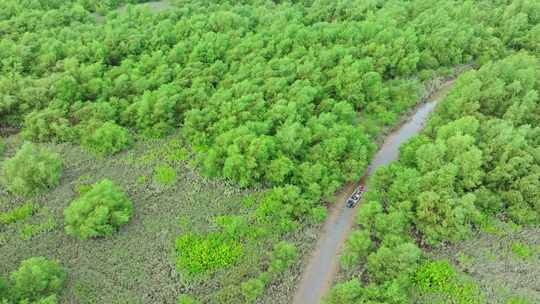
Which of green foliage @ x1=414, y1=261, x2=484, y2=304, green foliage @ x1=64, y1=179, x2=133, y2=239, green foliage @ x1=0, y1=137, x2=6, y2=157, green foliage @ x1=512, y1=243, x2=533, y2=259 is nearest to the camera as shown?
green foliage @ x1=414, y1=261, x2=484, y2=304

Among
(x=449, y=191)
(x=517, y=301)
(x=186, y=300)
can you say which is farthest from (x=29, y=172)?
(x=517, y=301)

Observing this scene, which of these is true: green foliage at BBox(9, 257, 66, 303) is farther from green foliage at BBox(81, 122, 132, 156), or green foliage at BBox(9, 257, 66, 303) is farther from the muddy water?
the muddy water

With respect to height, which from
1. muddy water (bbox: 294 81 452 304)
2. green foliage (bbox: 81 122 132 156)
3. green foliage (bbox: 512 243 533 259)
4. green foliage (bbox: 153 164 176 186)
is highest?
green foliage (bbox: 81 122 132 156)

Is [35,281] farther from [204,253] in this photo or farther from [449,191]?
[449,191]

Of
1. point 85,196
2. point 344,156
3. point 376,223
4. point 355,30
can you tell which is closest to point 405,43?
point 355,30

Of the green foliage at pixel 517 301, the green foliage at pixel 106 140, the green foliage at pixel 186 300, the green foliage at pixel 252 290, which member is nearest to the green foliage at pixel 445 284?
the green foliage at pixel 517 301


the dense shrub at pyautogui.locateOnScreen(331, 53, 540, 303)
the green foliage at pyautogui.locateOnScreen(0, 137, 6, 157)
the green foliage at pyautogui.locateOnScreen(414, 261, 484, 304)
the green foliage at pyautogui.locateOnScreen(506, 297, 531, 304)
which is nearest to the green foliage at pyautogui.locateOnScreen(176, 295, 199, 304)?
the dense shrub at pyautogui.locateOnScreen(331, 53, 540, 303)
